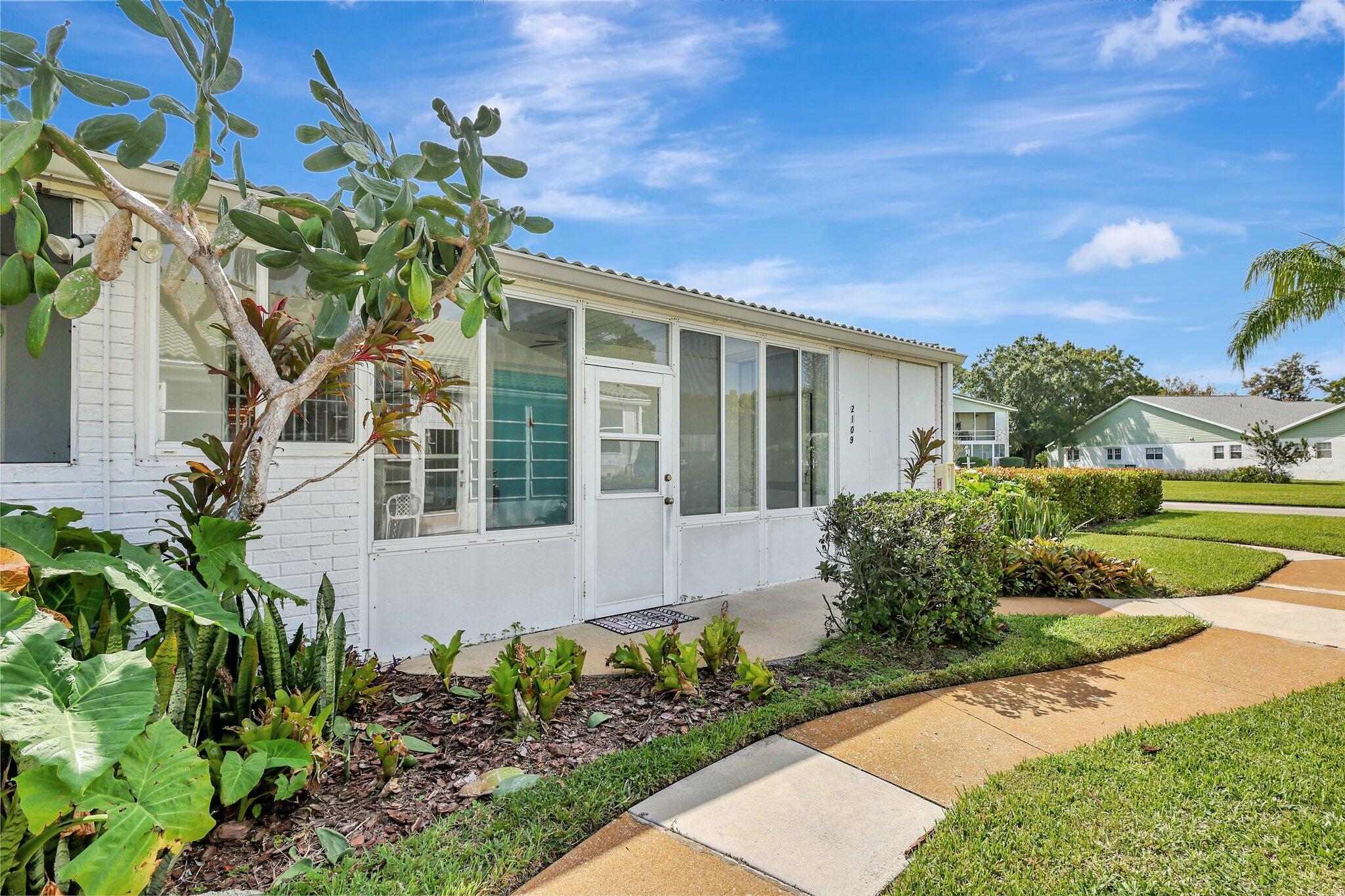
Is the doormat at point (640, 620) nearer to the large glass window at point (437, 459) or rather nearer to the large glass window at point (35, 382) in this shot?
the large glass window at point (437, 459)

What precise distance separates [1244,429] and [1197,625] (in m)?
36.1

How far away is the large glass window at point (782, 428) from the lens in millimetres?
7238

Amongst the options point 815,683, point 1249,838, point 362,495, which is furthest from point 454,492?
point 1249,838

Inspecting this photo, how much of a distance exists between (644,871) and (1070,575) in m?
6.60

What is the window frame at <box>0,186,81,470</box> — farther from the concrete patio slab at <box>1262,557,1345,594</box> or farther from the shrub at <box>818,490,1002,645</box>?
the concrete patio slab at <box>1262,557,1345,594</box>

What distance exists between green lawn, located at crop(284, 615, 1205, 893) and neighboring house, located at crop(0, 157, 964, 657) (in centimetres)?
227

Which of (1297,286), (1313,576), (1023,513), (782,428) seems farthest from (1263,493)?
(782,428)

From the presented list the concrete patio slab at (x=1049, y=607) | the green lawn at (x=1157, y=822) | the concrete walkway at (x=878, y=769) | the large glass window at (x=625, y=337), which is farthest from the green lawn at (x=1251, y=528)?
the large glass window at (x=625, y=337)

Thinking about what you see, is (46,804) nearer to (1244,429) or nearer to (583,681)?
(583,681)

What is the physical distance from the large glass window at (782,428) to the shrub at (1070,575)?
2610 mm

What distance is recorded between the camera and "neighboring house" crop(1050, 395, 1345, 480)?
96.1 feet

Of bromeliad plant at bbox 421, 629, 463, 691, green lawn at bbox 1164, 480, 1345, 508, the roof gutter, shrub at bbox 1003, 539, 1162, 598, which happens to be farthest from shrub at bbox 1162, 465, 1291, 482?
bromeliad plant at bbox 421, 629, 463, 691

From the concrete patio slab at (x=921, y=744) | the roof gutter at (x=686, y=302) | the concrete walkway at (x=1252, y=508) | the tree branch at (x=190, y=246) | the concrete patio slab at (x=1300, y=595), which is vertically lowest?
the concrete patio slab at (x=1300, y=595)

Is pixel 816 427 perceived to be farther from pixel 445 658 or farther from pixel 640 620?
pixel 445 658
